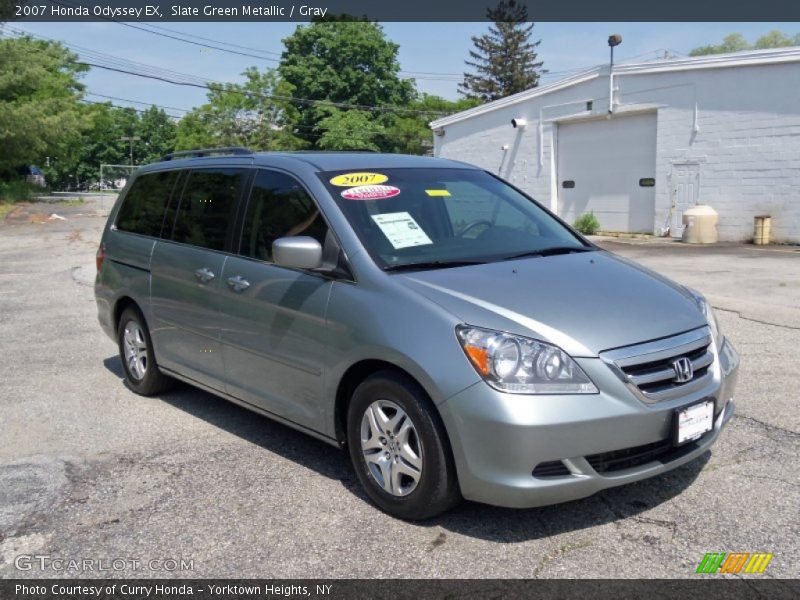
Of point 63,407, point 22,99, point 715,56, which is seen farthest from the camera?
point 22,99

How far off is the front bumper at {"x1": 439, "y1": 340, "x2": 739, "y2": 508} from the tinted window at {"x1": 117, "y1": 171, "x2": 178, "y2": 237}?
3349 mm

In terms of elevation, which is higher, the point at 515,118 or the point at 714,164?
the point at 515,118

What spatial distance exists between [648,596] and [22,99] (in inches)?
1894

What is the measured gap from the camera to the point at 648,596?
9.89 ft

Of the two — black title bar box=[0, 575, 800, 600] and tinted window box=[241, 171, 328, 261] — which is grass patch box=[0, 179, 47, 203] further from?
black title bar box=[0, 575, 800, 600]

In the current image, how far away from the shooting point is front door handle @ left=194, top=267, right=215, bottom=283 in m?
4.91

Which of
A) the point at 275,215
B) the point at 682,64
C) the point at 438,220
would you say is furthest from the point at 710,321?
the point at 682,64

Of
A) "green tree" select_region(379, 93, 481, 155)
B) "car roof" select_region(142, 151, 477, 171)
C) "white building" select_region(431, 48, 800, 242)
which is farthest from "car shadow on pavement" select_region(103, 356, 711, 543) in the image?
"green tree" select_region(379, 93, 481, 155)

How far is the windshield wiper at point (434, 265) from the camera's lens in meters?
3.95

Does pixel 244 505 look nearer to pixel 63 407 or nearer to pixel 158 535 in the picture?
pixel 158 535

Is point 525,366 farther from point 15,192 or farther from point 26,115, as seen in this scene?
point 15,192

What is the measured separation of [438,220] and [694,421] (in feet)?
5.81

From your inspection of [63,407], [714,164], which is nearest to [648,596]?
[63,407]

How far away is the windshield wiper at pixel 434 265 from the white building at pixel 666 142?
15.7 m
